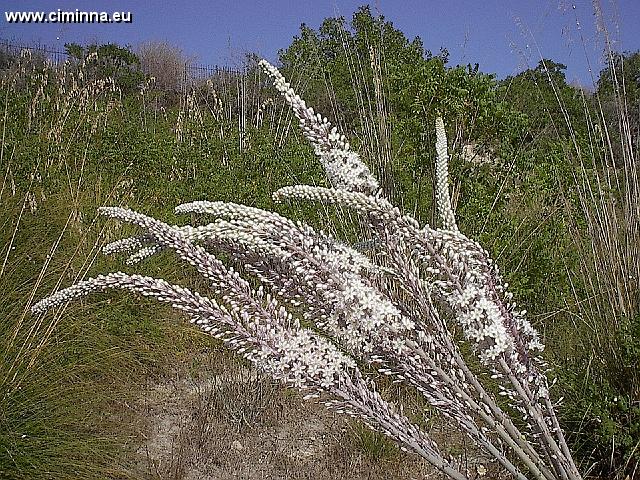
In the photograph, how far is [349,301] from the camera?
1.39 m

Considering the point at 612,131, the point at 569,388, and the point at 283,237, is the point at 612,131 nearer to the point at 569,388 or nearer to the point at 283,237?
the point at 569,388

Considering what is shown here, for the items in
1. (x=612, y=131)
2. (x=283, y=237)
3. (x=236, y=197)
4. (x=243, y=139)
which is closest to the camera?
(x=283, y=237)

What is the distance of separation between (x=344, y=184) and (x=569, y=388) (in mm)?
1834

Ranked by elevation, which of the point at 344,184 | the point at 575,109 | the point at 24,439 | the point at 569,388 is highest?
the point at 575,109

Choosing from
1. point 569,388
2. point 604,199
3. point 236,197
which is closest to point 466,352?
point 569,388

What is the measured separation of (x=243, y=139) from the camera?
7.43 m

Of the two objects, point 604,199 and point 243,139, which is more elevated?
point 243,139

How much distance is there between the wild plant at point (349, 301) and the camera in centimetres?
139

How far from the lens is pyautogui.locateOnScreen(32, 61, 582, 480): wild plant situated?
1392 millimetres

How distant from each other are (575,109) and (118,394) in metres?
3.32

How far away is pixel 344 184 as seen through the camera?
60.8 inches

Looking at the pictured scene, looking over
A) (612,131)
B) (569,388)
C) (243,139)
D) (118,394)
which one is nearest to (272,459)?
(118,394)

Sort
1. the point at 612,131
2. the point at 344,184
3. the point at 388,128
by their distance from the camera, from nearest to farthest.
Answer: the point at 344,184, the point at 612,131, the point at 388,128

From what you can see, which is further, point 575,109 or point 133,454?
point 575,109
